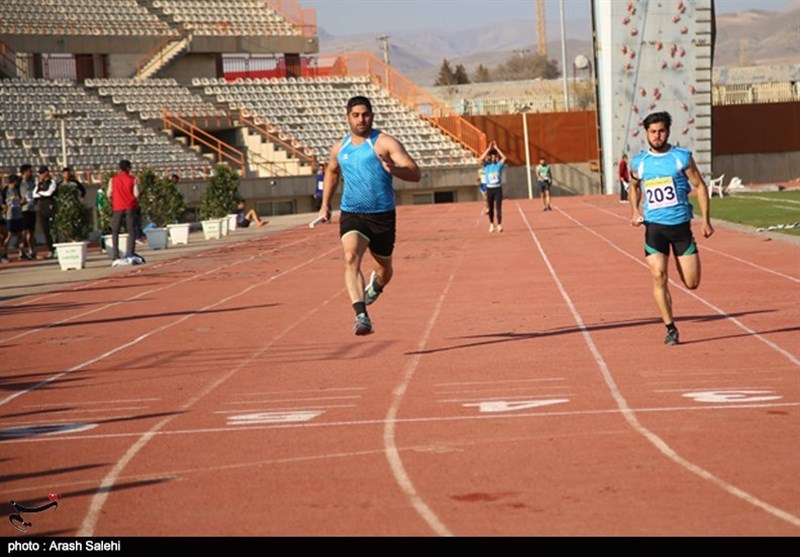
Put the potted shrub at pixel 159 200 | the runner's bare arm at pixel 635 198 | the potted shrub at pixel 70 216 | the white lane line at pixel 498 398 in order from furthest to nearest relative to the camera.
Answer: the potted shrub at pixel 159 200 < the potted shrub at pixel 70 216 < the runner's bare arm at pixel 635 198 < the white lane line at pixel 498 398

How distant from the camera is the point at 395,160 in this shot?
43.4ft

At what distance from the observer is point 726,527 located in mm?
6395

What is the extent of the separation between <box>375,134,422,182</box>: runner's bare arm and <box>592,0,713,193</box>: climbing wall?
1698 inches

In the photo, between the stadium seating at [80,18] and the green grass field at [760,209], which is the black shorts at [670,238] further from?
the stadium seating at [80,18]

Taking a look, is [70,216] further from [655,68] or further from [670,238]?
[655,68]

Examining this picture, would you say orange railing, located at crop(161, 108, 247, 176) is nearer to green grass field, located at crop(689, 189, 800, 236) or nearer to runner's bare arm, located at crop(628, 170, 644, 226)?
green grass field, located at crop(689, 189, 800, 236)

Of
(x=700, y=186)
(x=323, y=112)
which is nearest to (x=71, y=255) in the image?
(x=700, y=186)

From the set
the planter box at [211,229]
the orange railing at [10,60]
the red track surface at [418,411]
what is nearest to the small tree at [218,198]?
the planter box at [211,229]

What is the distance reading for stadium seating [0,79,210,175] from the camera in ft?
175

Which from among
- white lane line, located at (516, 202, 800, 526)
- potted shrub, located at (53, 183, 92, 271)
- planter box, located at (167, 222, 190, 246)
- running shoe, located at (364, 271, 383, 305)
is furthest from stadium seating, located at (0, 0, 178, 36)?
white lane line, located at (516, 202, 800, 526)

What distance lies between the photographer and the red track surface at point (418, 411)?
7.05 m

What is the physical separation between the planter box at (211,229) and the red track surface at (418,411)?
1937 centimetres

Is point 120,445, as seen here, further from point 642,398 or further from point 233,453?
point 642,398

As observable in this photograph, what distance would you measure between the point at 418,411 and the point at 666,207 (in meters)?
4.36
